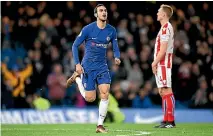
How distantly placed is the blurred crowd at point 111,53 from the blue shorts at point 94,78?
6.94m

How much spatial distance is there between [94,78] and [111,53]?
27.4 ft

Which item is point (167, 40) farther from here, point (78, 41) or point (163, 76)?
point (78, 41)

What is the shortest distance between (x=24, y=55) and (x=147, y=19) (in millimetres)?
4506

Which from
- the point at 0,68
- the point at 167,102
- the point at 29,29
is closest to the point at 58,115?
the point at 0,68

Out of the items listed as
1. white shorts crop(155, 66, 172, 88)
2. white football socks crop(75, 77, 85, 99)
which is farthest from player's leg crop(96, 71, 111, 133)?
white shorts crop(155, 66, 172, 88)

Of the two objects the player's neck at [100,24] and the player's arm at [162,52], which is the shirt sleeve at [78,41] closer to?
the player's neck at [100,24]

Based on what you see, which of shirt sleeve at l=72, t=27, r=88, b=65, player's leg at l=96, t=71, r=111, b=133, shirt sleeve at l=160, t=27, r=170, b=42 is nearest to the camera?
player's leg at l=96, t=71, r=111, b=133

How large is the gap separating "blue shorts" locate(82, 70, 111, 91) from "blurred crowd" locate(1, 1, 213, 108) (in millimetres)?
6945

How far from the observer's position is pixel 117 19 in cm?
2233

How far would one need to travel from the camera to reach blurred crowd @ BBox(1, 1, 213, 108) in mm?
19719

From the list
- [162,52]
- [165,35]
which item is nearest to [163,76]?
[162,52]

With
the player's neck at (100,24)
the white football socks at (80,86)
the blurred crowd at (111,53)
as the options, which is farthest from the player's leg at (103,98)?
the blurred crowd at (111,53)

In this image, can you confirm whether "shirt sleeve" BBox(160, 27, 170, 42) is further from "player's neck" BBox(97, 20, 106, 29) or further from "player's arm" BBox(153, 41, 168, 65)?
"player's neck" BBox(97, 20, 106, 29)

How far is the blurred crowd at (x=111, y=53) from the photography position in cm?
1972
